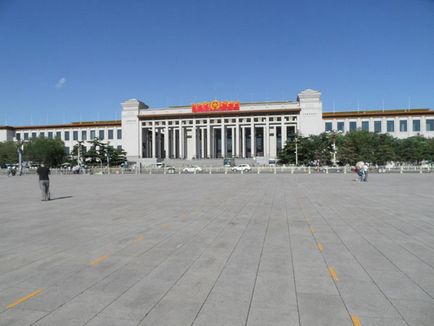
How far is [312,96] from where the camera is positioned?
3504 inches

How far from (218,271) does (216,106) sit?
90096 millimetres

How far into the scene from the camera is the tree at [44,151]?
7950cm

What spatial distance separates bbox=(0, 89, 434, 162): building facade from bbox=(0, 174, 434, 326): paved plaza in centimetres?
7969

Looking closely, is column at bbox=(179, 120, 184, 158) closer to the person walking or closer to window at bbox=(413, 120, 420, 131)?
window at bbox=(413, 120, 420, 131)

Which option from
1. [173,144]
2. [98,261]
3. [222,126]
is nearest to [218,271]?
[98,261]

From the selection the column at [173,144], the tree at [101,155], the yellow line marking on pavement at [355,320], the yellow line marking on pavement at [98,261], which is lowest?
the yellow line marking on pavement at [355,320]

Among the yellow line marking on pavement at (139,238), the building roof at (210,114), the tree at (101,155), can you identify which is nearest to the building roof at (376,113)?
the building roof at (210,114)

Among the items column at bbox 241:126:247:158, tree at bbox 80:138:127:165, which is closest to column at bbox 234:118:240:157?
column at bbox 241:126:247:158

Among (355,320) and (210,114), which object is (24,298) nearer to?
(355,320)

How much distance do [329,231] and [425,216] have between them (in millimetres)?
4233

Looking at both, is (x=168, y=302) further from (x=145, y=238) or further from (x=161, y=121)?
(x=161, y=121)

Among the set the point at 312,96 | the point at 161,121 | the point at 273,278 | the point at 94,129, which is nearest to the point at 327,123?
the point at 312,96

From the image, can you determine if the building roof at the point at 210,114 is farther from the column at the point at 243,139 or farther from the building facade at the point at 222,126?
the column at the point at 243,139

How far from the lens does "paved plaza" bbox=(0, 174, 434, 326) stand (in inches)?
149
